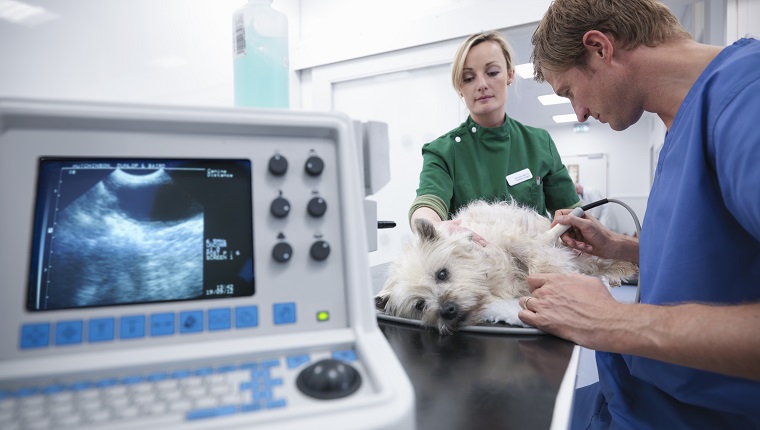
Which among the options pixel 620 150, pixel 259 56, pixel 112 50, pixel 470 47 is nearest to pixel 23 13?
pixel 112 50

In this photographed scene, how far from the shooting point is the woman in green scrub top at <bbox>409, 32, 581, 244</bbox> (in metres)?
1.98

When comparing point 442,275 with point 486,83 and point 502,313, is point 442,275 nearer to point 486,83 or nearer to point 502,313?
point 502,313

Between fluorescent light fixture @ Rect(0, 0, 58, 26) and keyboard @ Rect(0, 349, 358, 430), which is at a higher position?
fluorescent light fixture @ Rect(0, 0, 58, 26)

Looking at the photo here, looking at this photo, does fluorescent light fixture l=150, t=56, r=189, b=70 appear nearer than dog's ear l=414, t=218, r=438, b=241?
No

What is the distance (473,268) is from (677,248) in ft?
1.97

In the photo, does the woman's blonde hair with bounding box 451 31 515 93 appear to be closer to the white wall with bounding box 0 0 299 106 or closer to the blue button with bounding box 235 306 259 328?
the white wall with bounding box 0 0 299 106

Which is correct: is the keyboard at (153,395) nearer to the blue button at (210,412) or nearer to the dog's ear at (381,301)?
the blue button at (210,412)

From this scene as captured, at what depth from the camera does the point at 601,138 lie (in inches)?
412

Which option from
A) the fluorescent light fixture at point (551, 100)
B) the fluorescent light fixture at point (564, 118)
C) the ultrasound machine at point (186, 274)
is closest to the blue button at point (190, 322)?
the ultrasound machine at point (186, 274)

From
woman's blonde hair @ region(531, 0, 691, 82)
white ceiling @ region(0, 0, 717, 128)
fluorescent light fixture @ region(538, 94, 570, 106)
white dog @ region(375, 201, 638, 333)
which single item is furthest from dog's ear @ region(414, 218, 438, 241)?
fluorescent light fixture @ region(538, 94, 570, 106)

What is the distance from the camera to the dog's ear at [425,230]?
141 centimetres

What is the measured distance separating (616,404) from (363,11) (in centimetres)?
371

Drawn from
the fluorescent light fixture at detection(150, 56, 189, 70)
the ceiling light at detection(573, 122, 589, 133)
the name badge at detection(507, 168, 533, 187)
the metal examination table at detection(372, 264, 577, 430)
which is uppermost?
the ceiling light at detection(573, 122, 589, 133)

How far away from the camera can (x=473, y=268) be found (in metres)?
1.38
